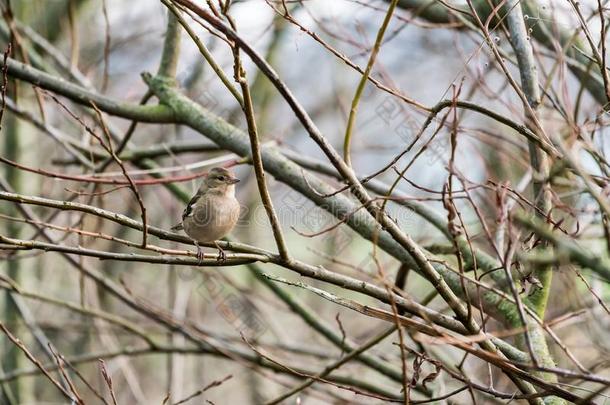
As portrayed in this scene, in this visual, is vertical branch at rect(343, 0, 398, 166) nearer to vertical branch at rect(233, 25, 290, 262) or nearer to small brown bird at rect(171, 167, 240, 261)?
vertical branch at rect(233, 25, 290, 262)

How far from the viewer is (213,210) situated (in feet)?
16.5

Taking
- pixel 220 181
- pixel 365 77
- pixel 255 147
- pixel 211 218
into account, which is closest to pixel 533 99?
pixel 365 77

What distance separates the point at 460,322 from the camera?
3066 mm

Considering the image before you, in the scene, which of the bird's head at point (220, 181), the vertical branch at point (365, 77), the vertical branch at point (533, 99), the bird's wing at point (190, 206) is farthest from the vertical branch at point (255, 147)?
the bird's head at point (220, 181)

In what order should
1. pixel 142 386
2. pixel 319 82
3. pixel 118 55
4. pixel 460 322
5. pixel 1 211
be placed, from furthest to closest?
pixel 319 82, pixel 142 386, pixel 118 55, pixel 1 211, pixel 460 322

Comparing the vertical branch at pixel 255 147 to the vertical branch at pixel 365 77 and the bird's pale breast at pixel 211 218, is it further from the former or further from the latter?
the bird's pale breast at pixel 211 218

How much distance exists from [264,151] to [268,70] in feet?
5.66

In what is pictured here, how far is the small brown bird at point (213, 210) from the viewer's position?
483 cm

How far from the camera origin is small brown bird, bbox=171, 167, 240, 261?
4828 millimetres

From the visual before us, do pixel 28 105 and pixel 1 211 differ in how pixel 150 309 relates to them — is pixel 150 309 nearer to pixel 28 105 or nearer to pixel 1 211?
pixel 1 211

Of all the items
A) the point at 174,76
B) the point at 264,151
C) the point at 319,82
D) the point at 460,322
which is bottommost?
the point at 460,322

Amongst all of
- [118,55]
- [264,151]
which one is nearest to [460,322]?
[264,151]

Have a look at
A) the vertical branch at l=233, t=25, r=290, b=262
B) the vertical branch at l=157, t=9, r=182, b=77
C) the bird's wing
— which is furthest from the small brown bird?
the vertical branch at l=233, t=25, r=290, b=262

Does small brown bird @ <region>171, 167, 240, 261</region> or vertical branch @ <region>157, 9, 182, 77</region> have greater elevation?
vertical branch @ <region>157, 9, 182, 77</region>
